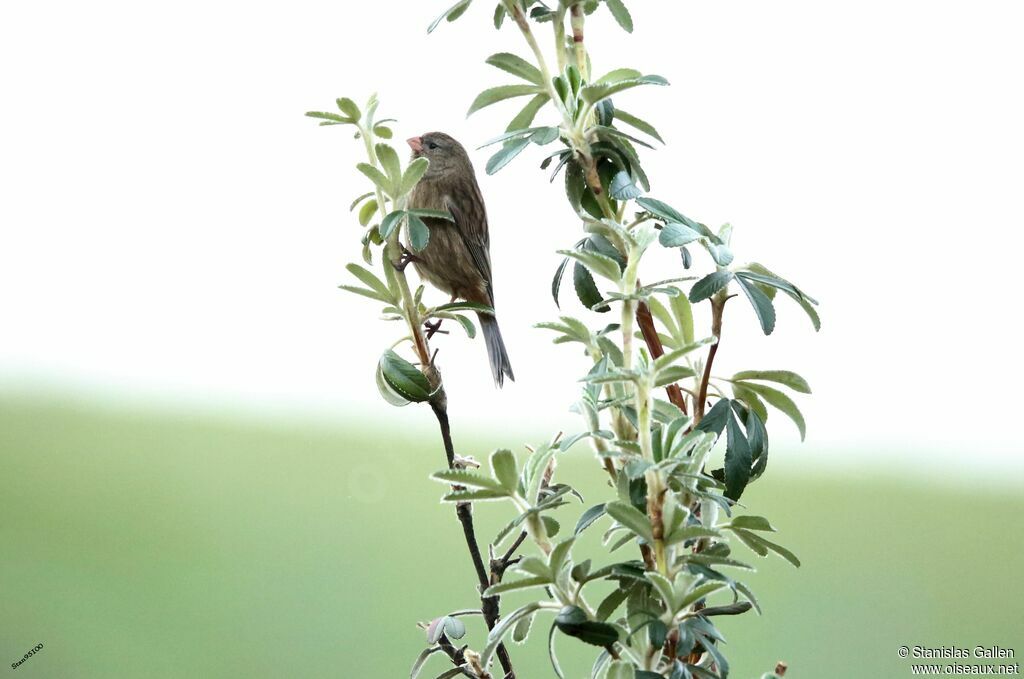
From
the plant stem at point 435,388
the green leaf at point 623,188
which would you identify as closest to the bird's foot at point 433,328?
the plant stem at point 435,388

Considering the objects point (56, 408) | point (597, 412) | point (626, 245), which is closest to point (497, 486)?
point (597, 412)

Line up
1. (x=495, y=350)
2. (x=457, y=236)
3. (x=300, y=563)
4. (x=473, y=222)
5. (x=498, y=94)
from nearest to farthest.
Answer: (x=498, y=94) < (x=495, y=350) < (x=457, y=236) < (x=473, y=222) < (x=300, y=563)

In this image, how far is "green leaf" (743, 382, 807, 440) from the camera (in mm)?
911

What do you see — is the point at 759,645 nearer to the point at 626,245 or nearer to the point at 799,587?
the point at 799,587

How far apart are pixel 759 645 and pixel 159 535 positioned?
194 cm

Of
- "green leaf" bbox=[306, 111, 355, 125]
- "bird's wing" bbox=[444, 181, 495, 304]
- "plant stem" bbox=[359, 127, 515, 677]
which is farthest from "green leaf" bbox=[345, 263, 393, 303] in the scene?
"bird's wing" bbox=[444, 181, 495, 304]

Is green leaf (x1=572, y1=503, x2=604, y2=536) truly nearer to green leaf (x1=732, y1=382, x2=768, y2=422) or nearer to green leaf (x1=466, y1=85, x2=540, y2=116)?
green leaf (x1=732, y1=382, x2=768, y2=422)

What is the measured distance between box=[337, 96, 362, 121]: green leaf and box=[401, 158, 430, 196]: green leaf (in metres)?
0.08

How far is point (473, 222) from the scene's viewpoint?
178cm

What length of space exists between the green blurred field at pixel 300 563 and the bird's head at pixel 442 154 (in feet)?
3.10

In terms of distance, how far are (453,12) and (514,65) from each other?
0.26 ft

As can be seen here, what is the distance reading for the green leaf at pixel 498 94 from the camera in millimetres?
919

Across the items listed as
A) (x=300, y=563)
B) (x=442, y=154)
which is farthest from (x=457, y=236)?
(x=300, y=563)

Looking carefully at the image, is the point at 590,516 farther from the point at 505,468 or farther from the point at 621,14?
the point at 621,14
